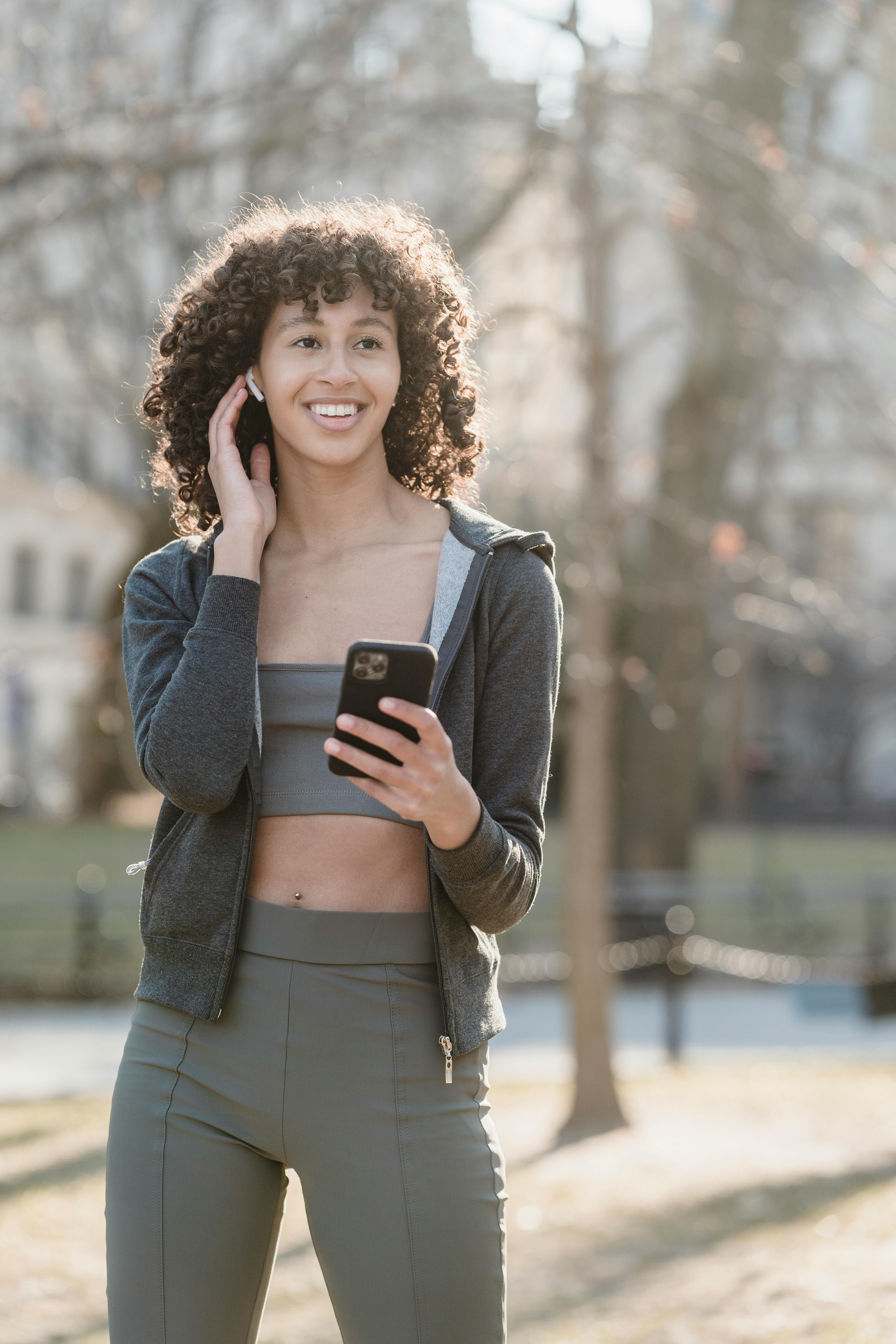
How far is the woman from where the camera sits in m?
2.04

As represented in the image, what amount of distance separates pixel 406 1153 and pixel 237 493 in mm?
1004

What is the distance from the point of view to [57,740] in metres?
32.0

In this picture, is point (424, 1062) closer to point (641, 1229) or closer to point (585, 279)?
point (641, 1229)

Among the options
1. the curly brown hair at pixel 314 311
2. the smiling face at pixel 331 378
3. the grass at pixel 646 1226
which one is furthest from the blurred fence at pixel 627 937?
the smiling face at pixel 331 378

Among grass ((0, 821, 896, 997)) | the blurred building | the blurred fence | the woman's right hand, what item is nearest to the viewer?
the woman's right hand

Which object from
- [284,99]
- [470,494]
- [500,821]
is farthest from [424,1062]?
[284,99]

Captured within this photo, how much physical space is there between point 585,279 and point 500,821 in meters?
5.55

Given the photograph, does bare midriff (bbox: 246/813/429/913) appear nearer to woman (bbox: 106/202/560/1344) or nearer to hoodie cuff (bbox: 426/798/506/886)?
woman (bbox: 106/202/560/1344)

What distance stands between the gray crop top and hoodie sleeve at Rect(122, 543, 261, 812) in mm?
75

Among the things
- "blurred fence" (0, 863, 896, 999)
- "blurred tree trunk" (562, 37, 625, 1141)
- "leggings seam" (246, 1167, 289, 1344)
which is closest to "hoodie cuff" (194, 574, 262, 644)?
"leggings seam" (246, 1167, 289, 1344)

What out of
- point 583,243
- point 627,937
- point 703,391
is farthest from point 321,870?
point 627,937

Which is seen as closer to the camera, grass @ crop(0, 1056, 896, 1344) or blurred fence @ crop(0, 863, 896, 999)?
grass @ crop(0, 1056, 896, 1344)

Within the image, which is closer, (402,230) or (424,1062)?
(424,1062)

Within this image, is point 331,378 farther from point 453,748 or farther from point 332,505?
point 453,748
